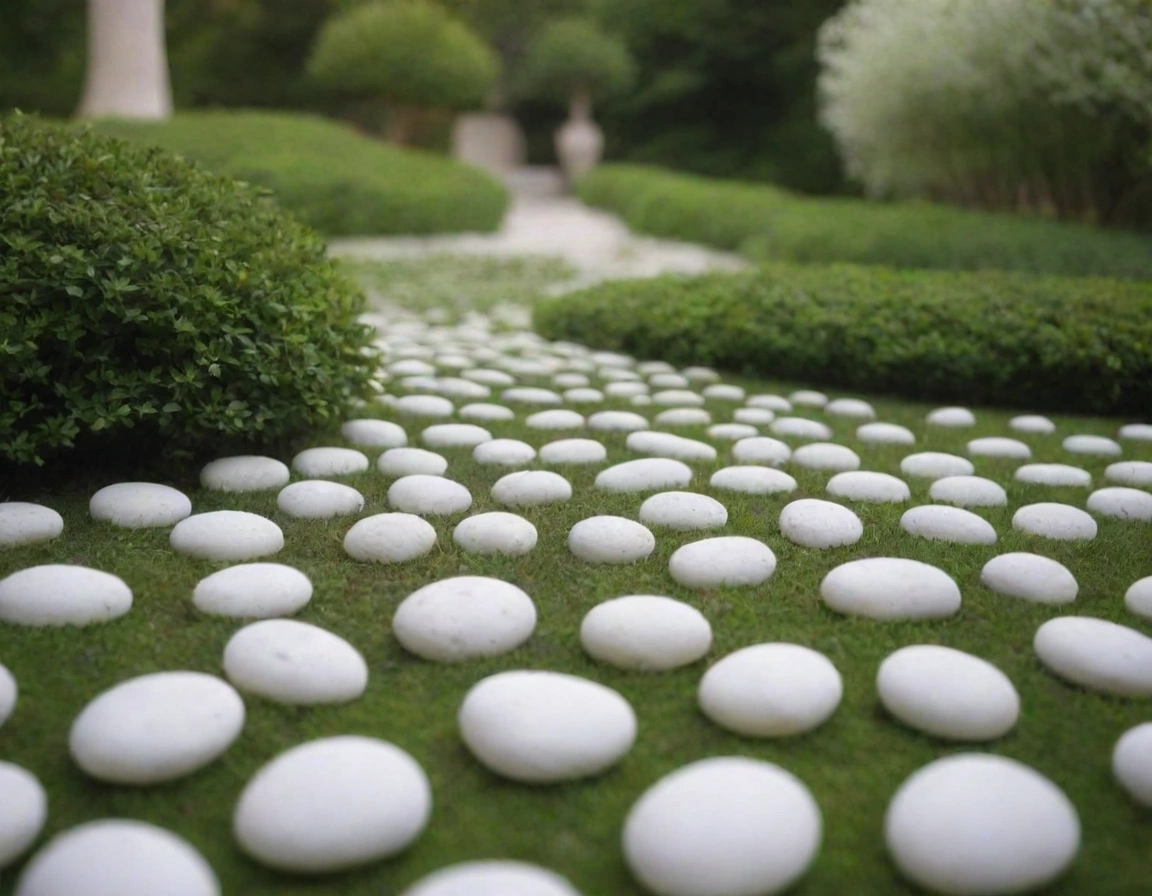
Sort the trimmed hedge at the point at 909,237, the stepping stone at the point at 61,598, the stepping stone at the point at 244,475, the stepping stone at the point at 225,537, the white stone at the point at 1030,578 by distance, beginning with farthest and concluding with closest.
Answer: the trimmed hedge at the point at 909,237
the stepping stone at the point at 244,475
the stepping stone at the point at 225,537
the white stone at the point at 1030,578
the stepping stone at the point at 61,598

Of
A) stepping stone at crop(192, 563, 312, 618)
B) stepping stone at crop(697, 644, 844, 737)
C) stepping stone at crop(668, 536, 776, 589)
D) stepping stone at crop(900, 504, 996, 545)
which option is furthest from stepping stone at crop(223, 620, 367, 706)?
stepping stone at crop(900, 504, 996, 545)

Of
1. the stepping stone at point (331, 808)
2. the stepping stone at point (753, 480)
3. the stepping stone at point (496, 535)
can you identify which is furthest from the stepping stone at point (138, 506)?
the stepping stone at point (753, 480)

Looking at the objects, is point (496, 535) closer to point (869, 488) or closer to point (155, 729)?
point (155, 729)

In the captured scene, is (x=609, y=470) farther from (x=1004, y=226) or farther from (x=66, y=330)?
(x=1004, y=226)

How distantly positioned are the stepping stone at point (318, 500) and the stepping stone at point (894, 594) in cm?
103

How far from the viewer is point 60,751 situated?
1.22 meters

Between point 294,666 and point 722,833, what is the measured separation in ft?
2.14

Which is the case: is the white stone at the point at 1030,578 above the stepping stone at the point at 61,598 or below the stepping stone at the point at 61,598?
below

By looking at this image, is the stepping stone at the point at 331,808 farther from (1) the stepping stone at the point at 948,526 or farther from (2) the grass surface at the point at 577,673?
(1) the stepping stone at the point at 948,526

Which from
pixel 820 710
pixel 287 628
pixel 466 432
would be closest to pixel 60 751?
pixel 287 628

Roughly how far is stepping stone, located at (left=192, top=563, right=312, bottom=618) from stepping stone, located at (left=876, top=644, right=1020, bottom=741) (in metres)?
0.94

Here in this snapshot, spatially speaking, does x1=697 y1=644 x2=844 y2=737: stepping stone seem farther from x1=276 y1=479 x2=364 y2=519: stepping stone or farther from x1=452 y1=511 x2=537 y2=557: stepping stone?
x1=276 y1=479 x2=364 y2=519: stepping stone

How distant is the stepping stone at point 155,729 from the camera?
1.15 metres

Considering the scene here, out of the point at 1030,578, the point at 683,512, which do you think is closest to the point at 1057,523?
the point at 1030,578
